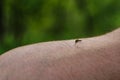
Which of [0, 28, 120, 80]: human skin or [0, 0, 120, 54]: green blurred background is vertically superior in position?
[0, 0, 120, 54]: green blurred background

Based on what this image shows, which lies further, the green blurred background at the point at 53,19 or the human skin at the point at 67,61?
the green blurred background at the point at 53,19

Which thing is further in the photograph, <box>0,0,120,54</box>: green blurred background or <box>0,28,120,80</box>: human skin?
<box>0,0,120,54</box>: green blurred background

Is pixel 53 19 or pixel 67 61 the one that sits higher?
pixel 53 19

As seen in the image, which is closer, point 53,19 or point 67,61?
point 67,61

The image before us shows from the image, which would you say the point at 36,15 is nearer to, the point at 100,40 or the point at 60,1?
the point at 60,1
